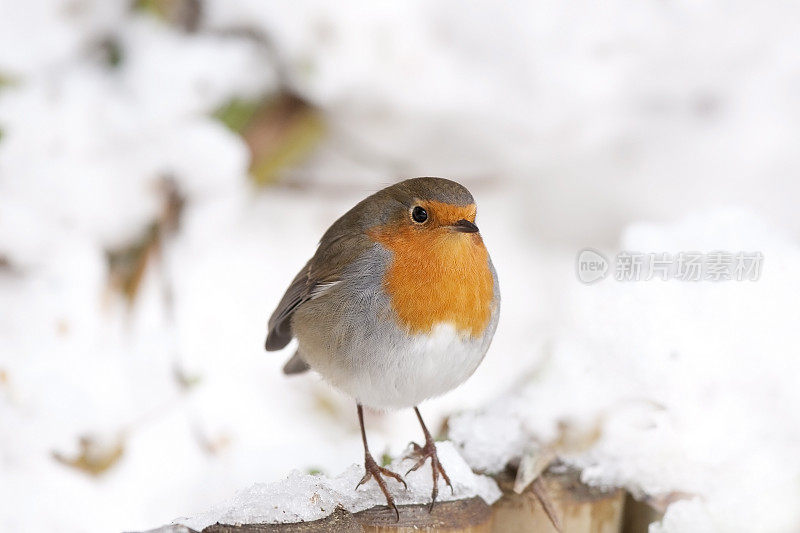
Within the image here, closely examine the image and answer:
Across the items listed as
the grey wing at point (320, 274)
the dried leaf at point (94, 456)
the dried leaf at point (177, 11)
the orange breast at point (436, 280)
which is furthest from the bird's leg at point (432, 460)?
the dried leaf at point (177, 11)

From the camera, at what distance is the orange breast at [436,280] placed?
5.52ft

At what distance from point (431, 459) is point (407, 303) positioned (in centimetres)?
31

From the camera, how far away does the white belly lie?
1712mm

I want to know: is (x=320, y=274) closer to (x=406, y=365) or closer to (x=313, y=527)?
(x=406, y=365)

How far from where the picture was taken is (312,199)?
3766 millimetres

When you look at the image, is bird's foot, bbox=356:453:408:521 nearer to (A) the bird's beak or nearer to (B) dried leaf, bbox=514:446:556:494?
(B) dried leaf, bbox=514:446:556:494

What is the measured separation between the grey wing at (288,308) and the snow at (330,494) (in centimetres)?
40

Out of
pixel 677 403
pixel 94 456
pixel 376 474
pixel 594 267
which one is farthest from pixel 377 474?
pixel 94 456

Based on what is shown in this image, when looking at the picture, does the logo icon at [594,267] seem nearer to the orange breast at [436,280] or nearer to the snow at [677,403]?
the snow at [677,403]

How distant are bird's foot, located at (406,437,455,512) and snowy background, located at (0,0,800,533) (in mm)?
150

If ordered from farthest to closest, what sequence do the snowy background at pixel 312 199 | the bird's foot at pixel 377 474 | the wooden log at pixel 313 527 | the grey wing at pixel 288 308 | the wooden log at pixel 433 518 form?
the snowy background at pixel 312 199
the grey wing at pixel 288 308
the bird's foot at pixel 377 474
the wooden log at pixel 433 518
the wooden log at pixel 313 527

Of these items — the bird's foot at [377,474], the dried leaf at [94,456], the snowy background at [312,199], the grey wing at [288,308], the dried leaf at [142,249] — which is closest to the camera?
the bird's foot at [377,474]

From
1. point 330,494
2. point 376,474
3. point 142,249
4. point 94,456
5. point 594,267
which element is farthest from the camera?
point 142,249

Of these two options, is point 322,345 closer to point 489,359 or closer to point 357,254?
point 357,254
